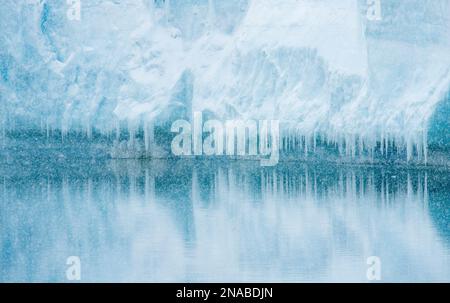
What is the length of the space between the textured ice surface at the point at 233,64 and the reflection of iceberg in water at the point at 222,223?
61 centimetres

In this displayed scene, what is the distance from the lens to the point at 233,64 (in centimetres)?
926

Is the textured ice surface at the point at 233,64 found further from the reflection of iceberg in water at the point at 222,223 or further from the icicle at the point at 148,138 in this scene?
the reflection of iceberg in water at the point at 222,223

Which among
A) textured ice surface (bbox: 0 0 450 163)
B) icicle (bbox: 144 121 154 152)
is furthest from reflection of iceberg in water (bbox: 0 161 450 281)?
textured ice surface (bbox: 0 0 450 163)

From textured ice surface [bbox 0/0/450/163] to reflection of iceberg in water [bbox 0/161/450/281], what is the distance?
612 mm

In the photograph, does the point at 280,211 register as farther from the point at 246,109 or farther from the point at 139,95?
the point at 139,95

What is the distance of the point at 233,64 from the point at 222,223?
404 cm

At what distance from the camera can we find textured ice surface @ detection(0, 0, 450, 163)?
301 inches

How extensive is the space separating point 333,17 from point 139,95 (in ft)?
8.70

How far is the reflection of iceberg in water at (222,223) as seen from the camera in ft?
14.4

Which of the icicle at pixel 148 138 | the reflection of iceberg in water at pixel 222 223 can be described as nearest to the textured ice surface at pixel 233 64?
the icicle at pixel 148 138

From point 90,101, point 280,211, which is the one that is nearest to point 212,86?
point 90,101

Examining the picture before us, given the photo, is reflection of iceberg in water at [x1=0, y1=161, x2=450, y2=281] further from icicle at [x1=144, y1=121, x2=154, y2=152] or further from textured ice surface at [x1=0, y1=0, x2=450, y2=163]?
textured ice surface at [x1=0, y1=0, x2=450, y2=163]

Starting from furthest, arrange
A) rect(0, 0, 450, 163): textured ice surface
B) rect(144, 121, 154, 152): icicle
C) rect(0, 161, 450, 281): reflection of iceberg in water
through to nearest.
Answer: rect(144, 121, 154, 152): icicle < rect(0, 0, 450, 163): textured ice surface < rect(0, 161, 450, 281): reflection of iceberg in water
